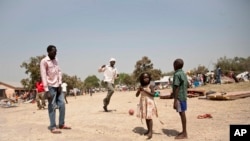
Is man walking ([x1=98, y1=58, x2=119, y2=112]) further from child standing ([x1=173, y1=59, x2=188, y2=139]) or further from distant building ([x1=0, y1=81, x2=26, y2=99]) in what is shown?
distant building ([x1=0, y1=81, x2=26, y2=99])

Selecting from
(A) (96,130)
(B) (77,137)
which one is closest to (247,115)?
(A) (96,130)

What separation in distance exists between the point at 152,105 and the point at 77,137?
6.00 ft

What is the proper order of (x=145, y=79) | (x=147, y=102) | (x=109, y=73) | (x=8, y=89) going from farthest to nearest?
(x=8, y=89) < (x=109, y=73) < (x=145, y=79) < (x=147, y=102)

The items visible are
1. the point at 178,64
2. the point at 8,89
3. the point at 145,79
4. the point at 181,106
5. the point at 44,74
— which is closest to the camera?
the point at 181,106

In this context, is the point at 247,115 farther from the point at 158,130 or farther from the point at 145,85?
the point at 145,85

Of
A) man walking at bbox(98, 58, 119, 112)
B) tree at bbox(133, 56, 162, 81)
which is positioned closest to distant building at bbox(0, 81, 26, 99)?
tree at bbox(133, 56, 162, 81)

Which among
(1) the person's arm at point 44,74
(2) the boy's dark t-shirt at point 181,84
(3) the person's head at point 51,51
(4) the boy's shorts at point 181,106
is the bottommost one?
(4) the boy's shorts at point 181,106

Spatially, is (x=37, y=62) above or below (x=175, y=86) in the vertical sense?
above

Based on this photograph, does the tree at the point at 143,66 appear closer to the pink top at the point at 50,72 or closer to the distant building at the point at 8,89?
the distant building at the point at 8,89

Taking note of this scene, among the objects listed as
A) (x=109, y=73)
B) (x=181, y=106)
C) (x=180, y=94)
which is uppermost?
(x=109, y=73)

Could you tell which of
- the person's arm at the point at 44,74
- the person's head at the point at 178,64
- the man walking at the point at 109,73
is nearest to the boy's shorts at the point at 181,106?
the person's head at the point at 178,64

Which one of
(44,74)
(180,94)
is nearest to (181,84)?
(180,94)

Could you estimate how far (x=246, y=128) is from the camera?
5.50m

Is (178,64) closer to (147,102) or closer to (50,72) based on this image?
(147,102)
